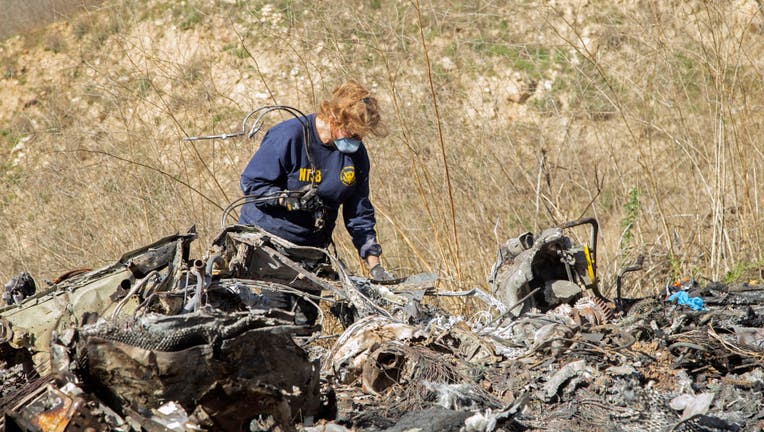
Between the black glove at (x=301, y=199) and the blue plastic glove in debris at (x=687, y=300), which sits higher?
the black glove at (x=301, y=199)

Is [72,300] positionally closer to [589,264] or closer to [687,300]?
[589,264]

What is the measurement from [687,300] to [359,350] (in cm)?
177

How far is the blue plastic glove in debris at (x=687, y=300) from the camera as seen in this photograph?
347 cm

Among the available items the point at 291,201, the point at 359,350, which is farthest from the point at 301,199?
the point at 359,350

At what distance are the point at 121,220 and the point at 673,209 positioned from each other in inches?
187

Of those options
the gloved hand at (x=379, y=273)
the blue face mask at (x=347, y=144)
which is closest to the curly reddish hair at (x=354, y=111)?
the blue face mask at (x=347, y=144)

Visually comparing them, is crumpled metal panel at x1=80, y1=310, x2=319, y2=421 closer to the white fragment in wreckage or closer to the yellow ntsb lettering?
the white fragment in wreckage

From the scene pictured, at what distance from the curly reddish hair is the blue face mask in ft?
0.15

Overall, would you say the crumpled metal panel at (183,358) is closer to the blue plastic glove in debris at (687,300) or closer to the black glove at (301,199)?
the black glove at (301,199)

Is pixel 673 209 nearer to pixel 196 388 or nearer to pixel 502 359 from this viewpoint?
pixel 502 359

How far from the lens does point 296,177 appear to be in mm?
3865

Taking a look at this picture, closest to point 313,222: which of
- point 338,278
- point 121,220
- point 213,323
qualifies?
point 338,278

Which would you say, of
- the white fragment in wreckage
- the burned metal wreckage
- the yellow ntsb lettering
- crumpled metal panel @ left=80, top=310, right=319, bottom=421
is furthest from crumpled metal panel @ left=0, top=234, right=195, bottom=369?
the white fragment in wreckage

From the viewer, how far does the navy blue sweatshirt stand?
149 inches
